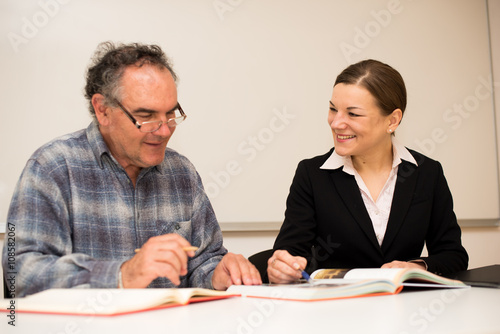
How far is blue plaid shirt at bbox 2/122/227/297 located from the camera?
3.91ft

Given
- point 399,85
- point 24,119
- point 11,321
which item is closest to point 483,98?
point 399,85

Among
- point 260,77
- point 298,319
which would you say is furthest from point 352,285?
point 260,77

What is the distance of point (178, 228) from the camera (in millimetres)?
1586

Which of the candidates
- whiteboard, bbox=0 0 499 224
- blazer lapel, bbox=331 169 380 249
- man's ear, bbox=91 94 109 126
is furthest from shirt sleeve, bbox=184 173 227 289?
whiteboard, bbox=0 0 499 224

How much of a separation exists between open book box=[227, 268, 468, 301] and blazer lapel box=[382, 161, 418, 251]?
1.65 feet

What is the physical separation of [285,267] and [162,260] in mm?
416

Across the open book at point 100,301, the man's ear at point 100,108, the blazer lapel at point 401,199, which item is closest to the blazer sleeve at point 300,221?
the blazer lapel at point 401,199

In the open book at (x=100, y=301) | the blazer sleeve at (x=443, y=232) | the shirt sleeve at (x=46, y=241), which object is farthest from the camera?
the blazer sleeve at (x=443, y=232)

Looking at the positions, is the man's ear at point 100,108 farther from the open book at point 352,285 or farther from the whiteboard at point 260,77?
the whiteboard at point 260,77

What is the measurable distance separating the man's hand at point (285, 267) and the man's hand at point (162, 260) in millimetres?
368

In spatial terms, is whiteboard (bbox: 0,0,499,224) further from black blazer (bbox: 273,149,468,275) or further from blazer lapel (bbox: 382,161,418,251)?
blazer lapel (bbox: 382,161,418,251)

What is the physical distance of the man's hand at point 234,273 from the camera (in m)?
1.33

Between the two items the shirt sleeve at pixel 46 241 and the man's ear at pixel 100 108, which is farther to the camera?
the man's ear at pixel 100 108

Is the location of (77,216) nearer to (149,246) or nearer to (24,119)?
(149,246)
